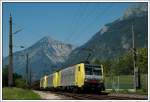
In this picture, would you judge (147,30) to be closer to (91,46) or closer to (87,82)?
(91,46)

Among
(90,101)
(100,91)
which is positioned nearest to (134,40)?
(100,91)

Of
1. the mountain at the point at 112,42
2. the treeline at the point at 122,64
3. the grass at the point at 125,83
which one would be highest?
the mountain at the point at 112,42

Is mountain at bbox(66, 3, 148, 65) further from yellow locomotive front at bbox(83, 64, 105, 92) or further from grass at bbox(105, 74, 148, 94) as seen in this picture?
grass at bbox(105, 74, 148, 94)

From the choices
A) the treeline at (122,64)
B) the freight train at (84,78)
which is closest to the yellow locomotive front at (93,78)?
the freight train at (84,78)

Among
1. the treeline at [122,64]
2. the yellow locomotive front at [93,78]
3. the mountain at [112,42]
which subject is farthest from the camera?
the yellow locomotive front at [93,78]

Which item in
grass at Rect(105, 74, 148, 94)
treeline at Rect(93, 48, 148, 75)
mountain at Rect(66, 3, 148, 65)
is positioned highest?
mountain at Rect(66, 3, 148, 65)

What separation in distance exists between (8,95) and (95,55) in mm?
4748

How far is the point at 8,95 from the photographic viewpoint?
1611cm

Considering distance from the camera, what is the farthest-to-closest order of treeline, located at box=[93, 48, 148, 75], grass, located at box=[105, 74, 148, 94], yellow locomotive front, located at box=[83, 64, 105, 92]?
yellow locomotive front, located at box=[83, 64, 105, 92] < grass, located at box=[105, 74, 148, 94] < treeline, located at box=[93, 48, 148, 75]

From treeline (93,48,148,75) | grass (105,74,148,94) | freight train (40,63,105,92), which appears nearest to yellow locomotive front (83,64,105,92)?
freight train (40,63,105,92)

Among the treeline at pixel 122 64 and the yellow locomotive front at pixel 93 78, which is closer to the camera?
the treeline at pixel 122 64

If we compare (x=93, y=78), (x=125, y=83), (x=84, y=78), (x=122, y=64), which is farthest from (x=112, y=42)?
(x=125, y=83)

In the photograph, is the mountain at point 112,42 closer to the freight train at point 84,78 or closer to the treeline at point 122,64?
the treeline at point 122,64

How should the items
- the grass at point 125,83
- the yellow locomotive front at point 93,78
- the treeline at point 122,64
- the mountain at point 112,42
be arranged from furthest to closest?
1. the yellow locomotive front at point 93,78
2. the grass at point 125,83
3. the treeline at point 122,64
4. the mountain at point 112,42
